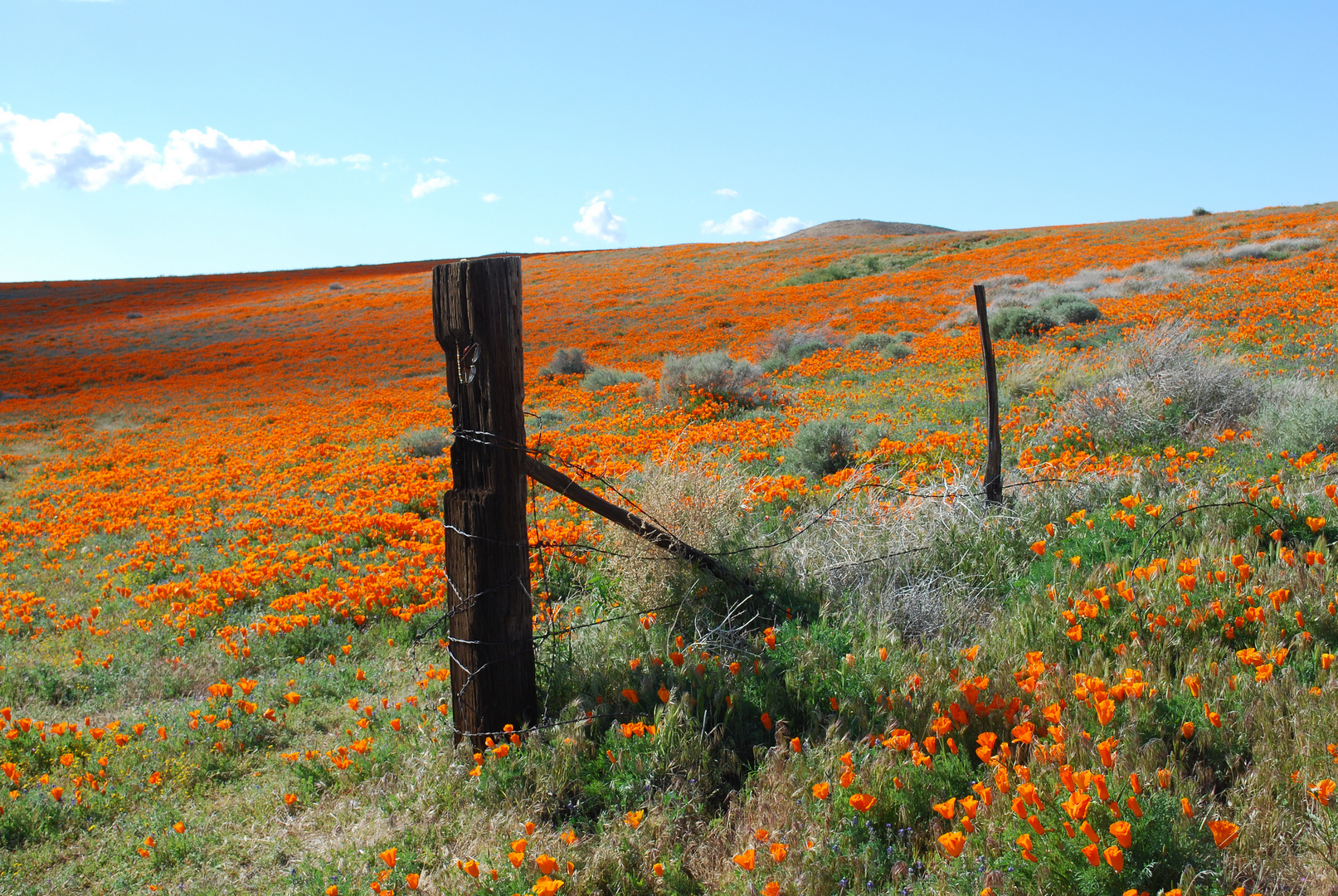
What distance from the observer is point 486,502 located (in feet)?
10.8

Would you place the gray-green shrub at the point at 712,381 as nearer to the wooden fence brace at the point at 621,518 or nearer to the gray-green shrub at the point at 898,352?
the gray-green shrub at the point at 898,352

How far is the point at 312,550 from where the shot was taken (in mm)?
7160

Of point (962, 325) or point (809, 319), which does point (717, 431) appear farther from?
point (809, 319)

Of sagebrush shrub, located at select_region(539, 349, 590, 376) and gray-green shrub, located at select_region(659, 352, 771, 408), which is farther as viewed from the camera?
sagebrush shrub, located at select_region(539, 349, 590, 376)

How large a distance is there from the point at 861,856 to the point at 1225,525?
3.12 metres

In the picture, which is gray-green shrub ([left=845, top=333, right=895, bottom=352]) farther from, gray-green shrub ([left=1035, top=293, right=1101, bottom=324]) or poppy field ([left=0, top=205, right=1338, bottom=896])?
poppy field ([left=0, top=205, right=1338, bottom=896])

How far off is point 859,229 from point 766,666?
66.8 metres

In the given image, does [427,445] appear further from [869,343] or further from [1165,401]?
[869,343]

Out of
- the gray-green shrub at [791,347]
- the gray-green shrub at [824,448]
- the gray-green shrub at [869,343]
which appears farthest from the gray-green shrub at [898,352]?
the gray-green shrub at [824,448]

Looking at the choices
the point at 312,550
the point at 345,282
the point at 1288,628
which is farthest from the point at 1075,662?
the point at 345,282

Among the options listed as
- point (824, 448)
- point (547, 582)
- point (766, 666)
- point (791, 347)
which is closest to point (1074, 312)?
point (791, 347)

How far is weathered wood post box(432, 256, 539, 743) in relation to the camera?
3205 millimetres

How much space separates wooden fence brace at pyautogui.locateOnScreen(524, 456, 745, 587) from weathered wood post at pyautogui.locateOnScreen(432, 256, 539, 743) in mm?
91

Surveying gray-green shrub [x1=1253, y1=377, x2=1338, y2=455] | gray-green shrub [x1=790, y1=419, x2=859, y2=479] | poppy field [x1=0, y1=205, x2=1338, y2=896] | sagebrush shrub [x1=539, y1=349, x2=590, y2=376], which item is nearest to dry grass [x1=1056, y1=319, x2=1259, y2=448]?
poppy field [x1=0, y1=205, x2=1338, y2=896]
